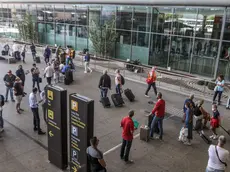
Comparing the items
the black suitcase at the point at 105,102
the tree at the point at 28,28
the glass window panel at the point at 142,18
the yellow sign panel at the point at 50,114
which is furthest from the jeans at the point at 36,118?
the tree at the point at 28,28

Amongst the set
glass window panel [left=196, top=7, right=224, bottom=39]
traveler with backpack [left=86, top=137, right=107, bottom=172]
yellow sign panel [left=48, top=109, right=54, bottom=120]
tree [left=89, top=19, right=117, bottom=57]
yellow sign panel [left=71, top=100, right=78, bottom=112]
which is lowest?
traveler with backpack [left=86, top=137, right=107, bottom=172]

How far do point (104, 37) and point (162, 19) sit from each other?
5613 millimetres

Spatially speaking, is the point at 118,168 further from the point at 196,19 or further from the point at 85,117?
the point at 196,19

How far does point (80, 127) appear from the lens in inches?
241

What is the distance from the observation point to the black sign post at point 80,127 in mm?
5871

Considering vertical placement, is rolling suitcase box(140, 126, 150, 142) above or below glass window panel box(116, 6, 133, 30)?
below

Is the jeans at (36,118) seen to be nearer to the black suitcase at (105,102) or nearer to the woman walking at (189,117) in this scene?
the black suitcase at (105,102)

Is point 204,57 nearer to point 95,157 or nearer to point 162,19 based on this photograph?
point 162,19

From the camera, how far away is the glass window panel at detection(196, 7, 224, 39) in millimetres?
17203

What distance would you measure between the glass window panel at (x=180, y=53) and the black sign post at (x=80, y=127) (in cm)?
1471

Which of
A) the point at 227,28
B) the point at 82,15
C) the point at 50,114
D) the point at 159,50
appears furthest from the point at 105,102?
the point at 82,15

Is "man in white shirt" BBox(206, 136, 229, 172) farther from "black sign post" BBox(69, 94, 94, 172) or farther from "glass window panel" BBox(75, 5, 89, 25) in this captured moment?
"glass window panel" BBox(75, 5, 89, 25)

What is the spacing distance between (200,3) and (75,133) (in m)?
14.5

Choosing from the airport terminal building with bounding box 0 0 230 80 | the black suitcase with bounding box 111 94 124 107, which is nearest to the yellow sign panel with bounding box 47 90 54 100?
the black suitcase with bounding box 111 94 124 107
